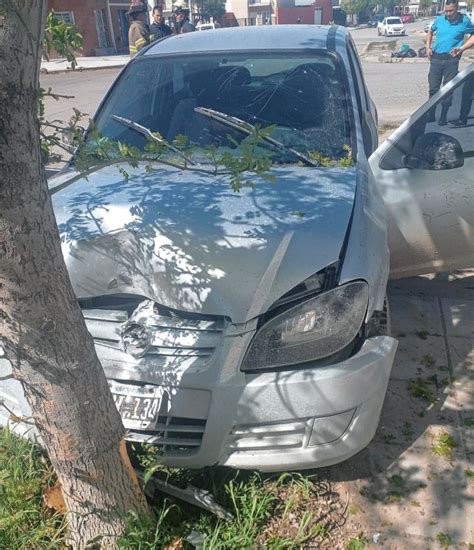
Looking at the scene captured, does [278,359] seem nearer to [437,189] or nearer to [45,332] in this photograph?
[45,332]

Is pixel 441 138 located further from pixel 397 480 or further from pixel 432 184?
pixel 397 480

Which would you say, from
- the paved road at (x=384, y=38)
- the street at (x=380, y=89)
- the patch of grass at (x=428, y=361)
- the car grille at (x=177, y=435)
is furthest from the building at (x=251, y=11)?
the car grille at (x=177, y=435)

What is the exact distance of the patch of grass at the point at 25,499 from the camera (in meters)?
1.98

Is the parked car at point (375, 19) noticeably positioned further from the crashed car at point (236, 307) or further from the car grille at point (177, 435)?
the car grille at point (177, 435)

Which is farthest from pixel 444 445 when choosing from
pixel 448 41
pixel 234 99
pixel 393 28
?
pixel 393 28

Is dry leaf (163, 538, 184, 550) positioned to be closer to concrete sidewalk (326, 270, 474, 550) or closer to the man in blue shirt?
concrete sidewalk (326, 270, 474, 550)

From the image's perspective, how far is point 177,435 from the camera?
78.4 inches

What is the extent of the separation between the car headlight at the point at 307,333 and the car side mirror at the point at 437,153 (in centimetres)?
124

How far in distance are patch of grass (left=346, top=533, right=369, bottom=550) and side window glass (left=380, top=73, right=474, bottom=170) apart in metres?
1.89

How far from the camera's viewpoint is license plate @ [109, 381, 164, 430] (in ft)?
6.35

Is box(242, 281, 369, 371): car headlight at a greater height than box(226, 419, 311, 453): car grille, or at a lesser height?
greater

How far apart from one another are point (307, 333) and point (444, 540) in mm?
973

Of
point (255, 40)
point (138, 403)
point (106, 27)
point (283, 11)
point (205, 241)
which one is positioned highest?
point (283, 11)

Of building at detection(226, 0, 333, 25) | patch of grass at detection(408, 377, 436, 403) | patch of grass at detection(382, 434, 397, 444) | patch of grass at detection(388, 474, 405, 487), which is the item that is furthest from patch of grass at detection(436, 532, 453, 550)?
building at detection(226, 0, 333, 25)
